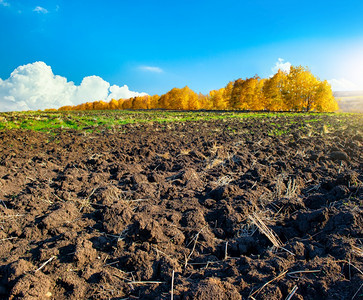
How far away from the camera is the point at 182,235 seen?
327cm

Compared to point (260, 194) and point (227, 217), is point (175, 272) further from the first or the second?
point (260, 194)

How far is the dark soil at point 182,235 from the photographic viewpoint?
2310 millimetres

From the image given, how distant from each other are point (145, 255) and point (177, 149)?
6.25 metres

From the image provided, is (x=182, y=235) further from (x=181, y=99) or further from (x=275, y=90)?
(x=181, y=99)

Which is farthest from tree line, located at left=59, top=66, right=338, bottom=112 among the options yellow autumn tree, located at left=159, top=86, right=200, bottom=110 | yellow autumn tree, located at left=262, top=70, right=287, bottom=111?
yellow autumn tree, located at left=159, top=86, right=200, bottom=110

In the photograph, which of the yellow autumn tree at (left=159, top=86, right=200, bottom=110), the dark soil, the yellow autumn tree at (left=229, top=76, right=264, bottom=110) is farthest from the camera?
the yellow autumn tree at (left=159, top=86, right=200, bottom=110)

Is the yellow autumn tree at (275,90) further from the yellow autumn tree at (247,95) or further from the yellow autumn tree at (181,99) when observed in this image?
the yellow autumn tree at (181,99)

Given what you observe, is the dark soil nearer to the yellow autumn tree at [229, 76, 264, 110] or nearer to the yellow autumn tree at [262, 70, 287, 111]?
the yellow autumn tree at [262, 70, 287, 111]

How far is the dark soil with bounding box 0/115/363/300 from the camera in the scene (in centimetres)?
231

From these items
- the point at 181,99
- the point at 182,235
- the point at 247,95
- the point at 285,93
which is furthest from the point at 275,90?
the point at 182,235

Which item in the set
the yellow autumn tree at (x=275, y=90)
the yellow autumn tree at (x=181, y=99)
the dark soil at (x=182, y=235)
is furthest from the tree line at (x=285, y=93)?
the dark soil at (x=182, y=235)

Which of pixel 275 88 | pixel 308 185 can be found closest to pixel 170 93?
pixel 275 88

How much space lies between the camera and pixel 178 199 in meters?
4.57

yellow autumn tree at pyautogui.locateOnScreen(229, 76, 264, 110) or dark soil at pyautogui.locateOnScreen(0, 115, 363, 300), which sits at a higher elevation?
yellow autumn tree at pyautogui.locateOnScreen(229, 76, 264, 110)
